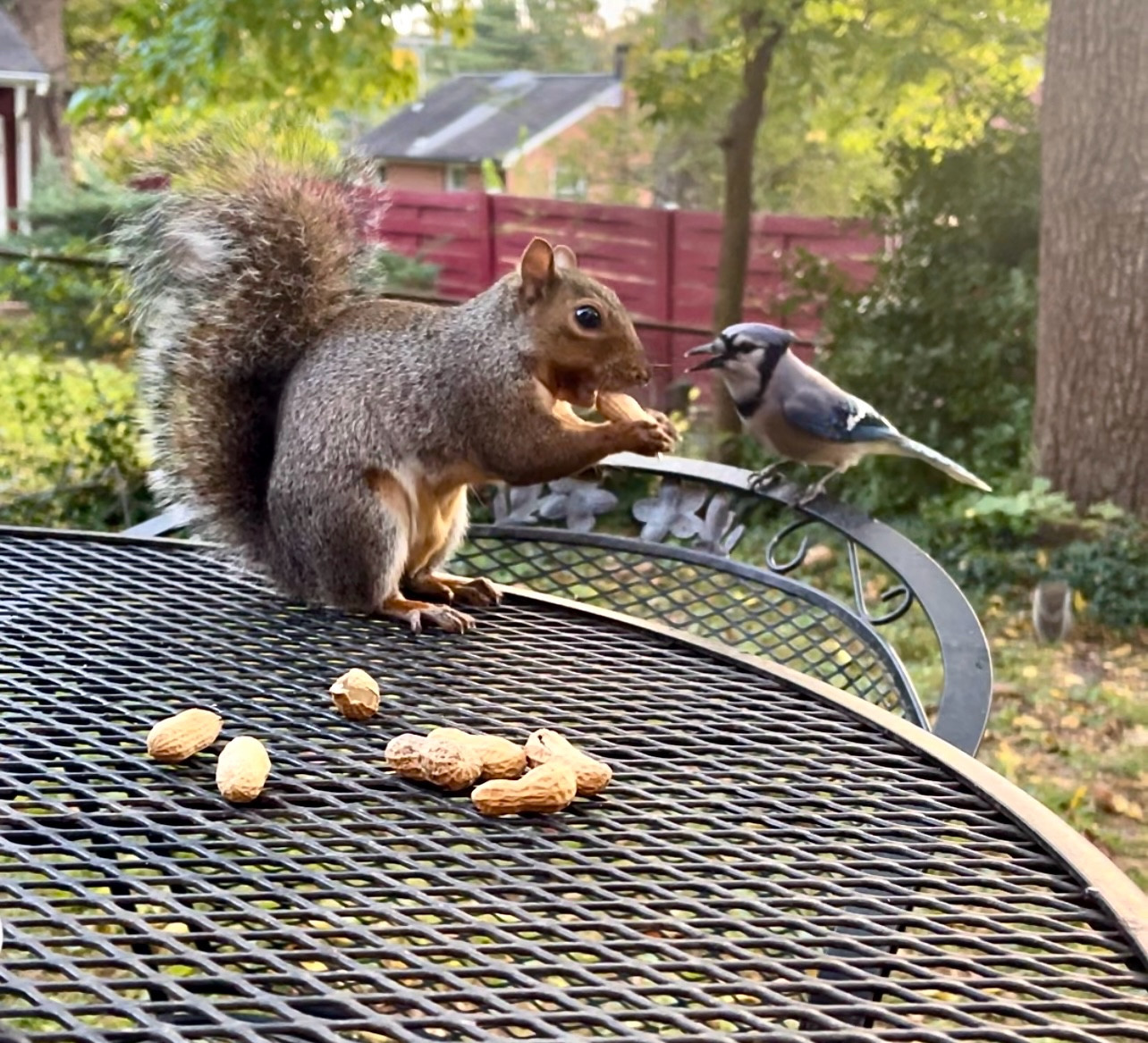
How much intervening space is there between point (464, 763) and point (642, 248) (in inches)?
198

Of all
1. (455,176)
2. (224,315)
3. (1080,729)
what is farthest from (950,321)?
(455,176)

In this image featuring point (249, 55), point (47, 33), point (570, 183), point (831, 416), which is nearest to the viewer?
point (831, 416)

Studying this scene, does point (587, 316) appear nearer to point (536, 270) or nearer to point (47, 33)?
point (536, 270)

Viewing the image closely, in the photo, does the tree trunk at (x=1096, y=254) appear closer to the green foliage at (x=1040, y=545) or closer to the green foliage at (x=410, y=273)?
the green foliage at (x=1040, y=545)

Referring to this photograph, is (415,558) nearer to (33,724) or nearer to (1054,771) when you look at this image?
(33,724)

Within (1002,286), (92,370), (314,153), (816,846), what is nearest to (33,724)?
(816,846)

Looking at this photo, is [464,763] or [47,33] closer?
[464,763]

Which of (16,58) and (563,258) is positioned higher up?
(16,58)

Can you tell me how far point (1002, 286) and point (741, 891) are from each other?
13.2 feet

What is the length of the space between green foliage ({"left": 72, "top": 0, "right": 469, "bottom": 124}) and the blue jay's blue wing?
2.31 metres

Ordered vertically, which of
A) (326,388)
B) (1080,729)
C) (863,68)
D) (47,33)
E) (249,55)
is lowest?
(1080,729)

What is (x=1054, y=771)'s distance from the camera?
8.75 ft

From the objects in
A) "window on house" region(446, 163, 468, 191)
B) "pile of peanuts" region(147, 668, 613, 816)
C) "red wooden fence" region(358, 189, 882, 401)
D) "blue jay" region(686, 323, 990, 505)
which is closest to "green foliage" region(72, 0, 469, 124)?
"red wooden fence" region(358, 189, 882, 401)

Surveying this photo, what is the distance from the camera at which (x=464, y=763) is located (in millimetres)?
949
